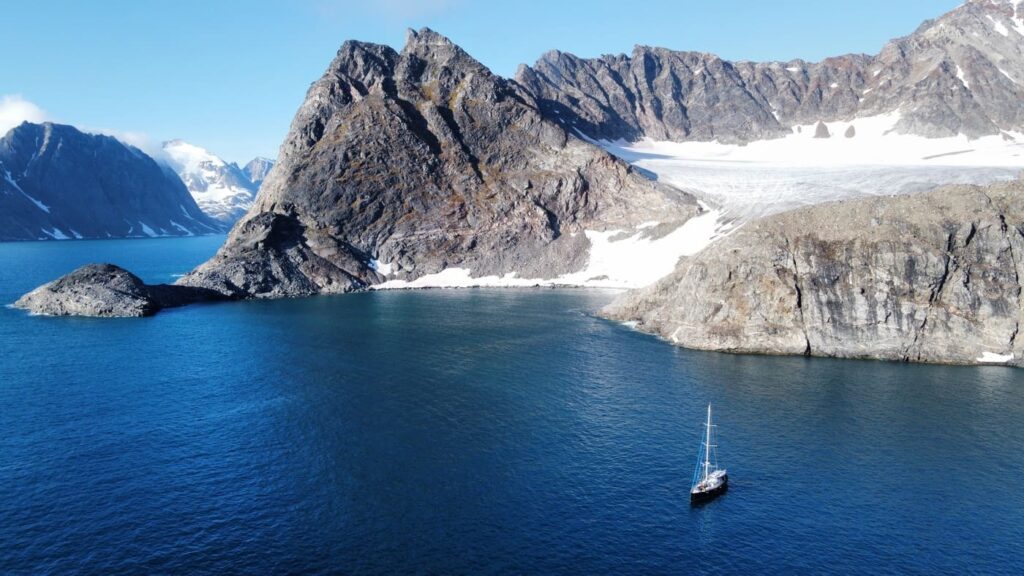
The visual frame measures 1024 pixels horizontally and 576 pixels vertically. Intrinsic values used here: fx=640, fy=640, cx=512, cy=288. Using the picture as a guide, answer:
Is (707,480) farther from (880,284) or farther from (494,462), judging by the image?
(880,284)

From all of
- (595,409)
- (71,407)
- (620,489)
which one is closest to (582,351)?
(595,409)

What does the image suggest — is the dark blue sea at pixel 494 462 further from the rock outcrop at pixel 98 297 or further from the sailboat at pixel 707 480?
the rock outcrop at pixel 98 297

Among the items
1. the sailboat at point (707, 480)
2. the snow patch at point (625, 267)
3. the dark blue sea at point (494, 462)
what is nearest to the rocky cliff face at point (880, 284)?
the dark blue sea at point (494, 462)

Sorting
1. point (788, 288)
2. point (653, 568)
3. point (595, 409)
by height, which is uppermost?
point (788, 288)

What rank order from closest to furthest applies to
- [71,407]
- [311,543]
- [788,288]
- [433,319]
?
1. [311,543]
2. [71,407]
3. [788,288]
4. [433,319]

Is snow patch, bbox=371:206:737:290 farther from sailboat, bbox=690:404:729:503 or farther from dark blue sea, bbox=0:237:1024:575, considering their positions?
sailboat, bbox=690:404:729:503

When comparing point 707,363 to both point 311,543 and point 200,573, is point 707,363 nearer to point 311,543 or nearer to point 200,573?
point 311,543
